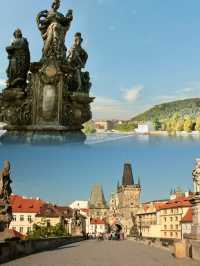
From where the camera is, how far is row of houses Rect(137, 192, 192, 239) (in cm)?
5744

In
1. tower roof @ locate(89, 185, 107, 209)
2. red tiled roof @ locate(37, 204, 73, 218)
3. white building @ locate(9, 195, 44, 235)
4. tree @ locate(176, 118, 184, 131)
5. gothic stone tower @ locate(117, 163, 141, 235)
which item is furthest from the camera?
gothic stone tower @ locate(117, 163, 141, 235)

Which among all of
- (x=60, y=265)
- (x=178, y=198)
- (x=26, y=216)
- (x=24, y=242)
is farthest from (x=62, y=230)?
(x=60, y=265)

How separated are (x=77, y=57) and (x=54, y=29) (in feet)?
3.80

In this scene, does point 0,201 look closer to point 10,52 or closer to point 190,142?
point 10,52

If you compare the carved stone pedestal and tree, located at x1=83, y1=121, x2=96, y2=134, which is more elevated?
tree, located at x1=83, y1=121, x2=96, y2=134

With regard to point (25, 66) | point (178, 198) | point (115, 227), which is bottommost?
point (115, 227)

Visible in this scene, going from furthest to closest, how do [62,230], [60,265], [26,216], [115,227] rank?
[115,227], [26,216], [62,230], [60,265]

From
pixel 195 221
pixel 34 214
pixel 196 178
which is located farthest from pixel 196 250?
pixel 34 214

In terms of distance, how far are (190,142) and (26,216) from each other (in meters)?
40.0

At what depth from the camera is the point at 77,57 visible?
13953mm

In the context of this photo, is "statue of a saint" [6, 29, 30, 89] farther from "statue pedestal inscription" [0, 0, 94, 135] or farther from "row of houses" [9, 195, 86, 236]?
"row of houses" [9, 195, 86, 236]

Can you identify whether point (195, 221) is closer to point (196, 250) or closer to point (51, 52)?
point (196, 250)

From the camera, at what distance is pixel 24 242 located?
1352 cm

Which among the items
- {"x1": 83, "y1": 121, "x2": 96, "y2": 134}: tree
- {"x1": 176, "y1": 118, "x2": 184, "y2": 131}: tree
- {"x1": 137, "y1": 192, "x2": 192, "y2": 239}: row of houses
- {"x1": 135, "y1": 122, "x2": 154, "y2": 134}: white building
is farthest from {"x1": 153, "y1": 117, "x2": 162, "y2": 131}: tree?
{"x1": 137, "y1": 192, "x2": 192, "y2": 239}: row of houses
